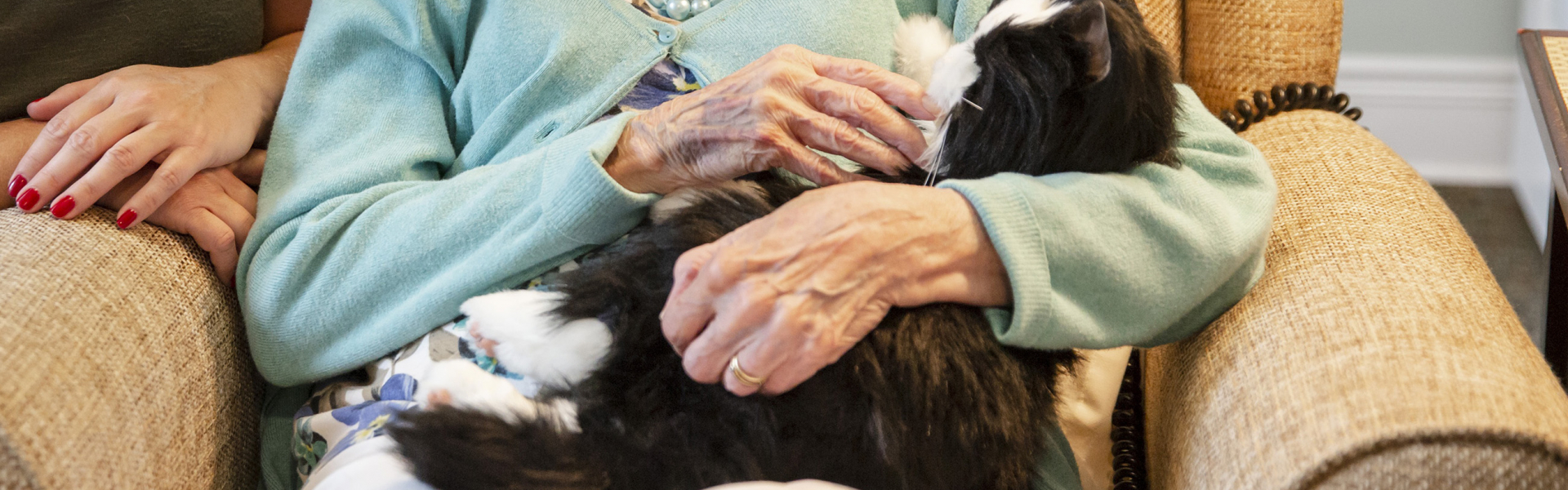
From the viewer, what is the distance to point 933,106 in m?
0.79

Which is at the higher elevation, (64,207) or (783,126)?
(783,126)

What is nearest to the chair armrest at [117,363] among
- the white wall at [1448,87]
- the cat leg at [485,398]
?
the cat leg at [485,398]

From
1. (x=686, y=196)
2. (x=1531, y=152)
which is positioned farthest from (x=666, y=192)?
(x=1531, y=152)

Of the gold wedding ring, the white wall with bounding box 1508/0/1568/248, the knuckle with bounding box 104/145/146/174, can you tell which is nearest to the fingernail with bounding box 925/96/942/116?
the gold wedding ring

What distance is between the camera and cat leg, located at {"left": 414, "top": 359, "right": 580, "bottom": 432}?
2.44ft

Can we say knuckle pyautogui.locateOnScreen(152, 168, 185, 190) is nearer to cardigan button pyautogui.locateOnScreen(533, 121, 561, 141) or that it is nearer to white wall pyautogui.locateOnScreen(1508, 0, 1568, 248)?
cardigan button pyautogui.locateOnScreen(533, 121, 561, 141)

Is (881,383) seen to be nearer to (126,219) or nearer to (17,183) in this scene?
(126,219)

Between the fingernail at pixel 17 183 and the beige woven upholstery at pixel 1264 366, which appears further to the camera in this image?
the fingernail at pixel 17 183

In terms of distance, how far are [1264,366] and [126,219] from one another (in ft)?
3.59

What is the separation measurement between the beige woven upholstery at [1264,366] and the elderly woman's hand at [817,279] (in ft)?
0.82

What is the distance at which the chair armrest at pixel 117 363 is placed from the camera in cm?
67

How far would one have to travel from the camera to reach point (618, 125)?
89cm

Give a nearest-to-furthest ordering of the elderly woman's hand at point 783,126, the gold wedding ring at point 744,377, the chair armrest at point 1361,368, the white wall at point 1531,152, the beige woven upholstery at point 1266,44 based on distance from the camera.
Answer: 1. the chair armrest at point 1361,368
2. the gold wedding ring at point 744,377
3. the elderly woman's hand at point 783,126
4. the beige woven upholstery at point 1266,44
5. the white wall at point 1531,152

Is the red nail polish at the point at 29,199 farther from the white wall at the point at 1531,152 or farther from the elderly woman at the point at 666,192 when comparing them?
the white wall at the point at 1531,152
